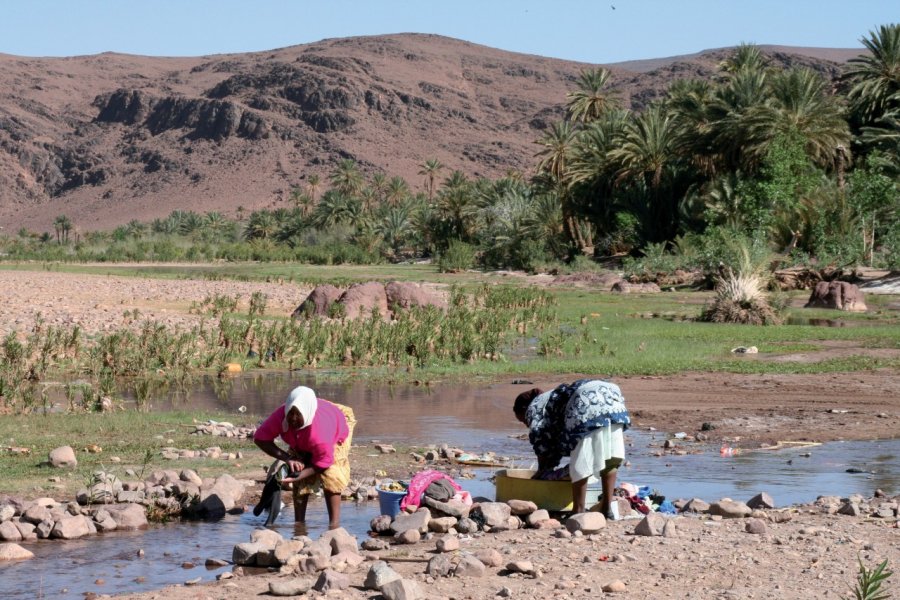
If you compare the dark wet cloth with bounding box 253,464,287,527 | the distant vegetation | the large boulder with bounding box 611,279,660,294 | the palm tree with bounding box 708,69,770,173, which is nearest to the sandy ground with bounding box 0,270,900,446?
the dark wet cloth with bounding box 253,464,287,527

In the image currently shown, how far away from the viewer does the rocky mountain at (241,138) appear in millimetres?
154125

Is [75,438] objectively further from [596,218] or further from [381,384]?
[596,218]

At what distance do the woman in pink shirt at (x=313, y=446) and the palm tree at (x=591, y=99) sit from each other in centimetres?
7326

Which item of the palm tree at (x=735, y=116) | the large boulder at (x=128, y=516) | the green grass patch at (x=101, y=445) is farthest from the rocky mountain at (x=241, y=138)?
the large boulder at (x=128, y=516)

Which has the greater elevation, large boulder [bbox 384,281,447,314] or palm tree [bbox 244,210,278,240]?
palm tree [bbox 244,210,278,240]

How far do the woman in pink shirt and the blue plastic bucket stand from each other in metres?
0.33

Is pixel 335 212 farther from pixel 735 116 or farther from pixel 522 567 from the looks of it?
pixel 522 567

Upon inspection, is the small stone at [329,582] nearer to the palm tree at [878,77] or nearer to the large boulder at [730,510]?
the large boulder at [730,510]

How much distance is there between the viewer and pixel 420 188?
150 meters

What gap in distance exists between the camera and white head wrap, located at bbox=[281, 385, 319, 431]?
8.73 meters

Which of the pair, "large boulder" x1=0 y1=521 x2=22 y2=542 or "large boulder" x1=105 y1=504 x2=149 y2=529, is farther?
"large boulder" x1=105 y1=504 x2=149 y2=529

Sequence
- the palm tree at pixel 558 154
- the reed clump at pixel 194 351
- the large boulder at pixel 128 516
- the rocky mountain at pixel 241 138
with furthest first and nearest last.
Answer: the rocky mountain at pixel 241 138 < the palm tree at pixel 558 154 < the reed clump at pixel 194 351 < the large boulder at pixel 128 516

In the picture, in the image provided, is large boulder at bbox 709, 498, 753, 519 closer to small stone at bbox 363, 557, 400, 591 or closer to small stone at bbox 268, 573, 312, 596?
small stone at bbox 363, 557, 400, 591

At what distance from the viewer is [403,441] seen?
44.6ft
